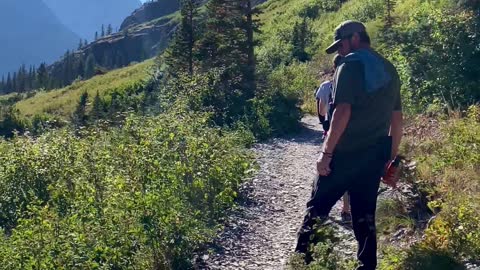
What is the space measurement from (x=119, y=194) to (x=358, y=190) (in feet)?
7.72

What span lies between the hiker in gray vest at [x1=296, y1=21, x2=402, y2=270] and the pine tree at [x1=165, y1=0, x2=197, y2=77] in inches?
712

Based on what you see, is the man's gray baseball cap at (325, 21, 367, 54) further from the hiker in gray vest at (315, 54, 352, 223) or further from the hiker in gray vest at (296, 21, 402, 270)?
→ the hiker in gray vest at (315, 54, 352, 223)

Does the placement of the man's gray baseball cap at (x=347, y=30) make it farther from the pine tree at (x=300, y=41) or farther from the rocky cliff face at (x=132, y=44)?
the rocky cliff face at (x=132, y=44)

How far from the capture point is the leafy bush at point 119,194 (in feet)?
18.1

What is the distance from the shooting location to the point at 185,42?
2333cm

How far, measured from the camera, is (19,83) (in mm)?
139500

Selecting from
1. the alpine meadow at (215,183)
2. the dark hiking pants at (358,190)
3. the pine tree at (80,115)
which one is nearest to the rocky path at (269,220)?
the alpine meadow at (215,183)

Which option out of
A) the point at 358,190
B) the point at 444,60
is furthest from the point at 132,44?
the point at 358,190

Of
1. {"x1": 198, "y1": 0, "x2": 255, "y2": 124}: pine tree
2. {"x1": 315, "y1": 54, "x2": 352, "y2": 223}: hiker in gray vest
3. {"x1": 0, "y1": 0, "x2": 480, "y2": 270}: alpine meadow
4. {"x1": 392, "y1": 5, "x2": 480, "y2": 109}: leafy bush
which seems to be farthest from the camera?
{"x1": 198, "y1": 0, "x2": 255, "y2": 124}: pine tree

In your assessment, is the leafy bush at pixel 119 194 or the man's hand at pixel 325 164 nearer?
the man's hand at pixel 325 164

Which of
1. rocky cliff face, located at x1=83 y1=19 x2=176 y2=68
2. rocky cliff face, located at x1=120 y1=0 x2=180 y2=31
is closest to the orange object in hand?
rocky cliff face, located at x1=83 y1=19 x2=176 y2=68

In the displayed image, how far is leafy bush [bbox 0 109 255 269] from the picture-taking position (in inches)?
218

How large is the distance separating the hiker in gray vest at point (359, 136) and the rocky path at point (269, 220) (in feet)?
2.39

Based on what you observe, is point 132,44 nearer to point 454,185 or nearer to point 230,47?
point 230,47
